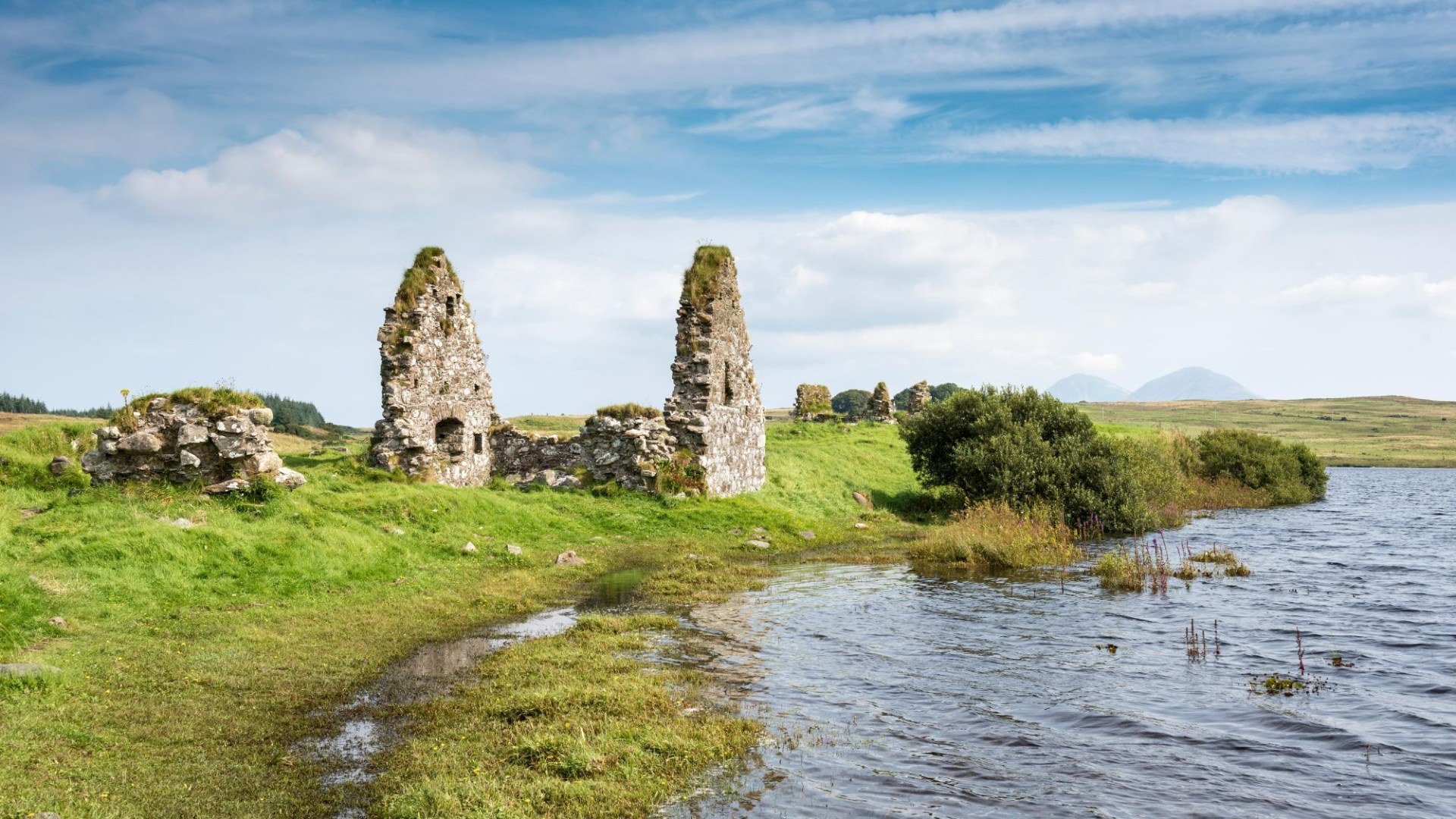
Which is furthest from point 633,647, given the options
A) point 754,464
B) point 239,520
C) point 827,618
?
point 754,464

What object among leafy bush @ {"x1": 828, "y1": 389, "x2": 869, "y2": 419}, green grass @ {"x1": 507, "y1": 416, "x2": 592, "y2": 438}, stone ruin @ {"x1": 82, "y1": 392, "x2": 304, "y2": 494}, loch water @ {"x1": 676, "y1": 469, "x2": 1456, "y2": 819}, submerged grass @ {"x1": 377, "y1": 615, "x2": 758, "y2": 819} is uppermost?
leafy bush @ {"x1": 828, "y1": 389, "x2": 869, "y2": 419}

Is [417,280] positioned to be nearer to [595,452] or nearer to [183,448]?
[595,452]

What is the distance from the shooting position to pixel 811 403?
63531 millimetres

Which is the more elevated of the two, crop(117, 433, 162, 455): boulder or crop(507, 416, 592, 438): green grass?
crop(507, 416, 592, 438): green grass

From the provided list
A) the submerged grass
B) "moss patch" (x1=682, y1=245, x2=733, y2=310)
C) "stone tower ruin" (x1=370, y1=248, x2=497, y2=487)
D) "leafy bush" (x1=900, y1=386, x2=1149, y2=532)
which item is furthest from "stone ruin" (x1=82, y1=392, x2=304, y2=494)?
"leafy bush" (x1=900, y1=386, x2=1149, y2=532)

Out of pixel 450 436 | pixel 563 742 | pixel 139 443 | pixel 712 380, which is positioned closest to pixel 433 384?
pixel 450 436

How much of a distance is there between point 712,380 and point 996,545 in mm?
12100

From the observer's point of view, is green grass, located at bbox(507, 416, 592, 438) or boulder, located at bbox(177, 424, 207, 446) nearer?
boulder, located at bbox(177, 424, 207, 446)

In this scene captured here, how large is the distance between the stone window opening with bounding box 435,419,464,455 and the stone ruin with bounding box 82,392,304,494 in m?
10.6

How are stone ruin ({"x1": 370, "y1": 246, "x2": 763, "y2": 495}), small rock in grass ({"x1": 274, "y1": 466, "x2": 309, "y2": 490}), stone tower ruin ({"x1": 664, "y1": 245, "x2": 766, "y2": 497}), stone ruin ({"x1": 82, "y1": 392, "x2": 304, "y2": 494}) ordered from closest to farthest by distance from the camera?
stone ruin ({"x1": 82, "y1": 392, "x2": 304, "y2": 494}), small rock in grass ({"x1": 274, "y1": 466, "x2": 309, "y2": 490}), stone ruin ({"x1": 370, "y1": 246, "x2": 763, "y2": 495}), stone tower ruin ({"x1": 664, "y1": 245, "x2": 766, "y2": 497})

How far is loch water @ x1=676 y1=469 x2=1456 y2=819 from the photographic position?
885cm

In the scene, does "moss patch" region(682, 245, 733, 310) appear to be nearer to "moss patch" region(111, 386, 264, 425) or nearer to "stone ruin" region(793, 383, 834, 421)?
"moss patch" region(111, 386, 264, 425)

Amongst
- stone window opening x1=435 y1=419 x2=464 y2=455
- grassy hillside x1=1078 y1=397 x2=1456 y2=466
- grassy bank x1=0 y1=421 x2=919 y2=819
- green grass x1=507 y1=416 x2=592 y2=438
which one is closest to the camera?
grassy bank x1=0 y1=421 x2=919 y2=819

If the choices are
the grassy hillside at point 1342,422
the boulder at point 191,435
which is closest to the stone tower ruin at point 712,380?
the boulder at point 191,435
